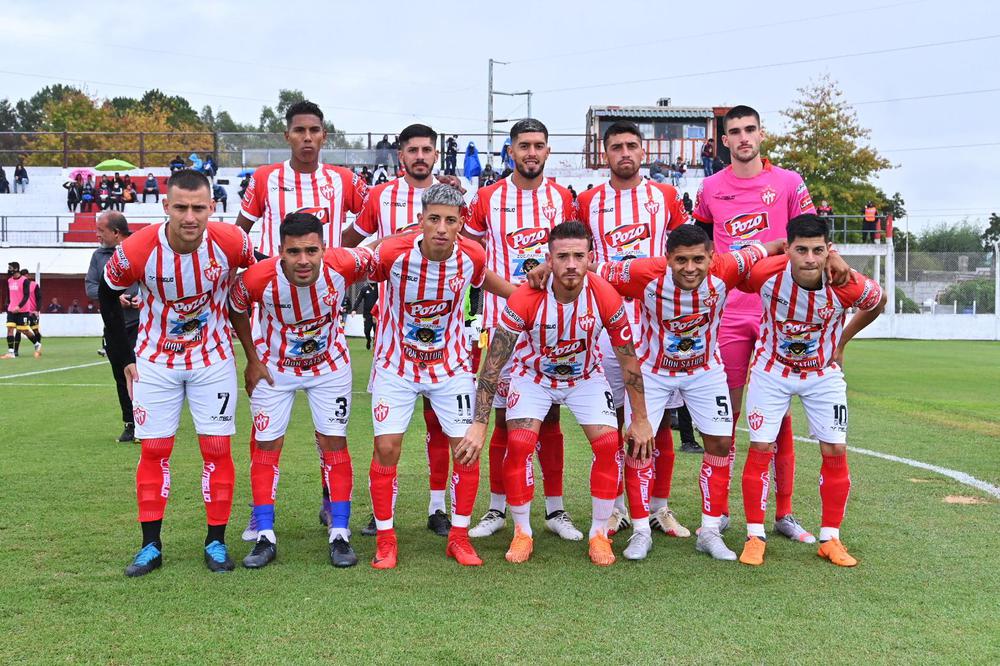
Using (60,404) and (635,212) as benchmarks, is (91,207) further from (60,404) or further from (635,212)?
(635,212)

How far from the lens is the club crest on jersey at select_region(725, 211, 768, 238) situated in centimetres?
580

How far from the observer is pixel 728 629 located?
12.5 ft

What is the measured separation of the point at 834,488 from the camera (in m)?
5.08

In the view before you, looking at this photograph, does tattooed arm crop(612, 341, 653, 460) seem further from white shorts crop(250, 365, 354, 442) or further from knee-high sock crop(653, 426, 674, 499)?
white shorts crop(250, 365, 354, 442)

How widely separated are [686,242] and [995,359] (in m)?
19.6

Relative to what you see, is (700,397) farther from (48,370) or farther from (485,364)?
(48,370)

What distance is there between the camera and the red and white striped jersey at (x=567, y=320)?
5.10 meters

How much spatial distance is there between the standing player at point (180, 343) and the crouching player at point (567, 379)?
1.45 metres

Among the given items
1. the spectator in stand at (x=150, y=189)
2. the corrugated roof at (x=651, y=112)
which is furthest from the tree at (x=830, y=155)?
the spectator in stand at (x=150, y=189)

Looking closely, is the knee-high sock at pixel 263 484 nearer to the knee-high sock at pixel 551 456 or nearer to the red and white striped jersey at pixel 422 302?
the red and white striped jersey at pixel 422 302

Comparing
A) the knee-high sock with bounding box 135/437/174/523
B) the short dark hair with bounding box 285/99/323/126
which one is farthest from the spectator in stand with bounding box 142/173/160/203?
the knee-high sock with bounding box 135/437/174/523

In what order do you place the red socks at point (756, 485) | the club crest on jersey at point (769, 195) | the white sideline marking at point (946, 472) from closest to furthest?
the red socks at point (756, 485), the club crest on jersey at point (769, 195), the white sideline marking at point (946, 472)

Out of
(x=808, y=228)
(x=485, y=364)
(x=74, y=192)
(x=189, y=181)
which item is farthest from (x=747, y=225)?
(x=74, y=192)

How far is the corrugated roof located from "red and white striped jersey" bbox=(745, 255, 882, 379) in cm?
3738
